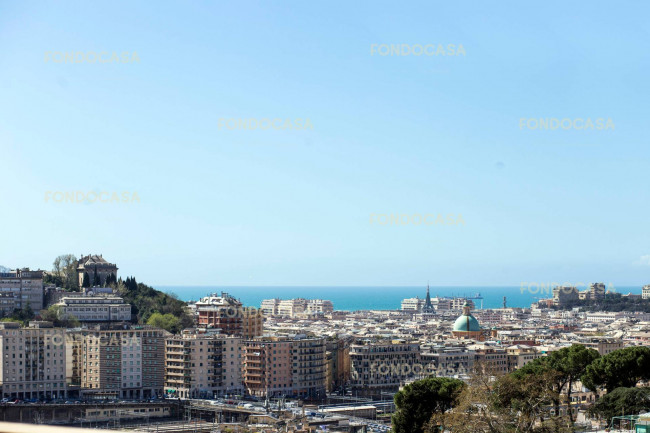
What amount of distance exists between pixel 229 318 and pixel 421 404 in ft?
82.1

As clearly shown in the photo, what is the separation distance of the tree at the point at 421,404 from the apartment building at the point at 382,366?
21206 millimetres

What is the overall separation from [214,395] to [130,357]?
11.9 ft

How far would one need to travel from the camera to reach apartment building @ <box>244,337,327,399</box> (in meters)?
40.4

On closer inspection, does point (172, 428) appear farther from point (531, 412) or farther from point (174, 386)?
point (531, 412)

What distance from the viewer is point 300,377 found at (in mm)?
40906

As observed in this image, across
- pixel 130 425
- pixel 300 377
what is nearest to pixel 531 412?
pixel 130 425

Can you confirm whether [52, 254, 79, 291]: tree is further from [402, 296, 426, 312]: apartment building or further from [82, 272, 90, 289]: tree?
[402, 296, 426, 312]: apartment building

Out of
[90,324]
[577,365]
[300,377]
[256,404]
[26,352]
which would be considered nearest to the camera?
[577,365]

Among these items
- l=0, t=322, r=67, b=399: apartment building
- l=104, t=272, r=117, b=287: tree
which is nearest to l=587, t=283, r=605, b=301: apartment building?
l=104, t=272, r=117, b=287: tree

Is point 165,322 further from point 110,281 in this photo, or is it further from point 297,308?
point 297,308

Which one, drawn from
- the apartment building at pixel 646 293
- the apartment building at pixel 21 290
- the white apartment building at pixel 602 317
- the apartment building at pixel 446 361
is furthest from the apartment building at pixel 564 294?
the apartment building at pixel 21 290

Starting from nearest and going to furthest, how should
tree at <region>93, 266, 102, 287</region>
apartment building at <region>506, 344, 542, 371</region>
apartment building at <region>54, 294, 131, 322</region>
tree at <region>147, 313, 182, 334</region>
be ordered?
apartment building at <region>54, 294, 131, 322</region> < apartment building at <region>506, 344, 542, 371</region> < tree at <region>147, 313, 182, 334</region> < tree at <region>93, 266, 102, 287</region>

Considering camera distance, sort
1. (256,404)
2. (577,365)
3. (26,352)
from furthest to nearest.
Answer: (26,352) < (256,404) < (577,365)

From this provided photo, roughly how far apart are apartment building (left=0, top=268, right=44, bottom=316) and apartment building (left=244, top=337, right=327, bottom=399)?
12.9 m
